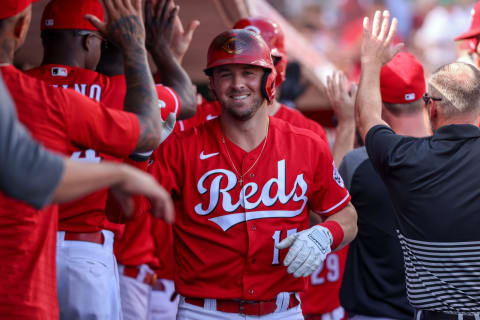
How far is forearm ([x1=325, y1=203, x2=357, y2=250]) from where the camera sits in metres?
3.43

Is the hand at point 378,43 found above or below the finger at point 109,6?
below

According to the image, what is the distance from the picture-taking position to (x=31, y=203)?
1.86 m

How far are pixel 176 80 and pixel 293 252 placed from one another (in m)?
1.21

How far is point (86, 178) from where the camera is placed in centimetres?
190

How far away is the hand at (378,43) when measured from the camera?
144 inches

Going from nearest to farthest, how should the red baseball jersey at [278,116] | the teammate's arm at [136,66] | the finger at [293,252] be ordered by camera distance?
the teammate's arm at [136,66] → the finger at [293,252] → the red baseball jersey at [278,116]

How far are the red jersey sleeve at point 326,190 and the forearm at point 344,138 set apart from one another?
1236mm

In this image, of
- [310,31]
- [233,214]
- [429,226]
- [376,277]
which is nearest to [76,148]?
[233,214]

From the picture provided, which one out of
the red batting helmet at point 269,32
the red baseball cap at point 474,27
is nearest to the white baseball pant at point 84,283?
the red batting helmet at point 269,32

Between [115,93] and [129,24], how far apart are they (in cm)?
96

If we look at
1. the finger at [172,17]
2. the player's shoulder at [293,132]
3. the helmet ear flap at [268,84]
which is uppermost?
the finger at [172,17]

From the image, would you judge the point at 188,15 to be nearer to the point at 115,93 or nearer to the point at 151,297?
the point at 115,93

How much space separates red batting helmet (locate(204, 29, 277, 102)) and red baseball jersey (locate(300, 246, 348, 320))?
2296 mm

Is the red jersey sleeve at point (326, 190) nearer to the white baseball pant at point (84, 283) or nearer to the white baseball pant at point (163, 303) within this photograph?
the white baseball pant at point (84, 283)
